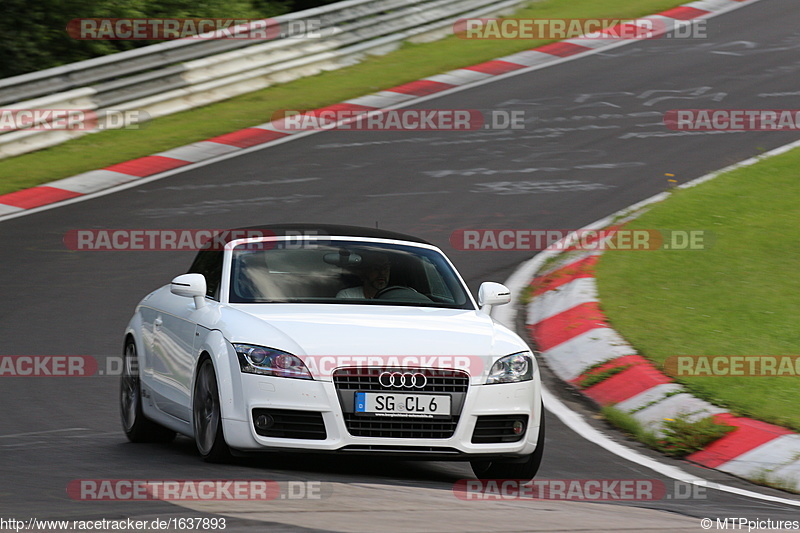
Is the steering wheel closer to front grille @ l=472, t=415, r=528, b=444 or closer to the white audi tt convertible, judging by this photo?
the white audi tt convertible

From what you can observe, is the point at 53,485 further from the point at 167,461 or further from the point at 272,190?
the point at 272,190

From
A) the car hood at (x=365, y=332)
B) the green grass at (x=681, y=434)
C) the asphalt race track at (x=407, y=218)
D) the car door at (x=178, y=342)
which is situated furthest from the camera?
the green grass at (x=681, y=434)

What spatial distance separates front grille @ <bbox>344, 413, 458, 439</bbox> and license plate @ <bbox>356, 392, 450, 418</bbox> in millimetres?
29

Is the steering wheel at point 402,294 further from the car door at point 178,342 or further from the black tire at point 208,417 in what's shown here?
the black tire at point 208,417

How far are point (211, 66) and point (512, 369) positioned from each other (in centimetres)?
1426

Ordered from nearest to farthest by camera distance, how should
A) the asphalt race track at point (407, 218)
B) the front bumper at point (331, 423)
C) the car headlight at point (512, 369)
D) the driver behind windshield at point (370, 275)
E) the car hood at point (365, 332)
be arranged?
1. the asphalt race track at point (407, 218)
2. the front bumper at point (331, 423)
3. the car hood at point (365, 332)
4. the car headlight at point (512, 369)
5. the driver behind windshield at point (370, 275)

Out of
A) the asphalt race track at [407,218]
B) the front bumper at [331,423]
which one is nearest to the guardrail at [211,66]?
the asphalt race track at [407,218]

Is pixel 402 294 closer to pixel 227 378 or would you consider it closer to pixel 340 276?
pixel 340 276

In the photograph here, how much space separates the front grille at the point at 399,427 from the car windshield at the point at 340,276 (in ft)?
3.54

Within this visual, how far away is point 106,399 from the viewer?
922 cm

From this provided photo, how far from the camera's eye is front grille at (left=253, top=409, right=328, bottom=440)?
6578mm

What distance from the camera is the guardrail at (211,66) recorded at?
1794 cm

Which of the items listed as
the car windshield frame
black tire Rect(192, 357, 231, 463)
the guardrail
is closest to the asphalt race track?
black tire Rect(192, 357, 231, 463)

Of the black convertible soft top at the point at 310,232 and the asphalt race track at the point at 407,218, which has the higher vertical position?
the black convertible soft top at the point at 310,232
